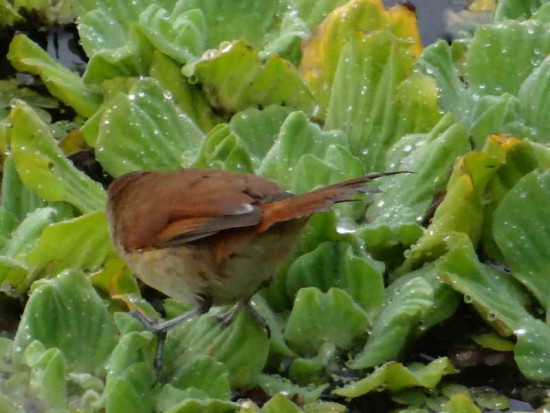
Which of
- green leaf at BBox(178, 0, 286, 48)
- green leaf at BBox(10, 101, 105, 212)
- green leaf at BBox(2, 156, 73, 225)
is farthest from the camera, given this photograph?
green leaf at BBox(178, 0, 286, 48)

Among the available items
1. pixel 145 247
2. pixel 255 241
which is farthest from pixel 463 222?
pixel 145 247

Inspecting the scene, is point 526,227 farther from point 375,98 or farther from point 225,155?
point 225,155

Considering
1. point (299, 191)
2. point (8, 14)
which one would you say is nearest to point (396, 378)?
point (299, 191)

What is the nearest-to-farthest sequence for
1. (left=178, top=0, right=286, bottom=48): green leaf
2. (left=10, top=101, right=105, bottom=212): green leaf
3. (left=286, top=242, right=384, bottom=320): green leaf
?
(left=286, top=242, right=384, bottom=320): green leaf
(left=10, top=101, right=105, bottom=212): green leaf
(left=178, top=0, right=286, bottom=48): green leaf

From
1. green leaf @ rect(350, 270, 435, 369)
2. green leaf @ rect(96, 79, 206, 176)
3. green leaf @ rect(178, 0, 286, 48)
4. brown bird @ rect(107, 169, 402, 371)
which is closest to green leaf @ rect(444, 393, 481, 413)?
green leaf @ rect(350, 270, 435, 369)

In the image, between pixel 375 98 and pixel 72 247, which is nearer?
pixel 72 247

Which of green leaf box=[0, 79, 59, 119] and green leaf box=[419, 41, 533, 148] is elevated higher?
green leaf box=[0, 79, 59, 119]

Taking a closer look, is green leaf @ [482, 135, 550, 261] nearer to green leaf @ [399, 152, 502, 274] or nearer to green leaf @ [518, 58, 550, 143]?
green leaf @ [399, 152, 502, 274]
